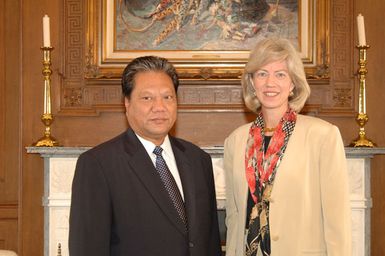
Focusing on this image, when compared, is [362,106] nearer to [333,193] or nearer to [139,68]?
[333,193]

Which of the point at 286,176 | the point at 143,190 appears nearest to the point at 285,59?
A: the point at 286,176

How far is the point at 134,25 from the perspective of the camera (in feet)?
16.2

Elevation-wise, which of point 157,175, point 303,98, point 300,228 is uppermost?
point 303,98

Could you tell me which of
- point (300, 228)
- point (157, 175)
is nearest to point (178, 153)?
point (157, 175)

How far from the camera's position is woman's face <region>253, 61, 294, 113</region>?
269 cm

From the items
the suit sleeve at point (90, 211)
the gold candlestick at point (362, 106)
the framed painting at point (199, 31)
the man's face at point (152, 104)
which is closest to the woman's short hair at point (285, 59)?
the man's face at point (152, 104)

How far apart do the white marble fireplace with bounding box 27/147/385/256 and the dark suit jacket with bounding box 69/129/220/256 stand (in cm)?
223

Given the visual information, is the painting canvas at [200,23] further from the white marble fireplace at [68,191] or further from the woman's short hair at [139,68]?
the woman's short hair at [139,68]

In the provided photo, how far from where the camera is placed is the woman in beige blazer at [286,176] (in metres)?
2.58

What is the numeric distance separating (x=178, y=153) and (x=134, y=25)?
2575mm

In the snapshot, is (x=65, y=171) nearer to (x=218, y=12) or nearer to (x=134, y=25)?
(x=134, y=25)

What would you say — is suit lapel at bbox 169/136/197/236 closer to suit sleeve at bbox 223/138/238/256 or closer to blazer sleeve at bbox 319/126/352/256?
suit sleeve at bbox 223/138/238/256

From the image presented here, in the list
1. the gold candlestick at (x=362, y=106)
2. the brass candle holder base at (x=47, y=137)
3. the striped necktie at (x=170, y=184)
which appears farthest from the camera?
the brass candle holder base at (x=47, y=137)

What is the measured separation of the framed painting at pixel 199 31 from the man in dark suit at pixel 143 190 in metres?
2.45
